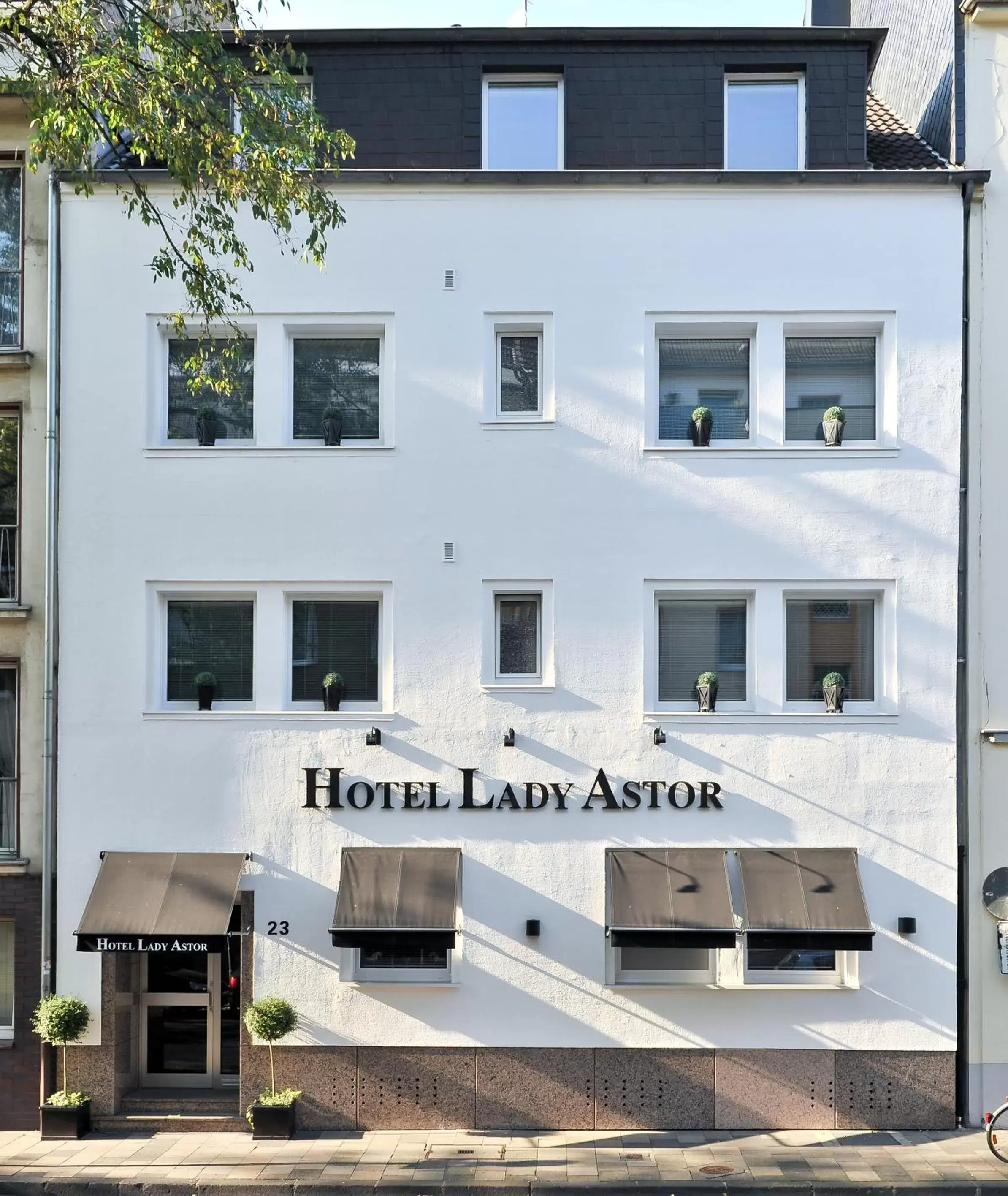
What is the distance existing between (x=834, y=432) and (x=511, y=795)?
558 centimetres

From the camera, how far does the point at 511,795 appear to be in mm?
13133

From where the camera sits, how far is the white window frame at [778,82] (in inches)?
557

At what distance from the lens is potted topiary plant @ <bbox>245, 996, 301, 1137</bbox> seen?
1255cm

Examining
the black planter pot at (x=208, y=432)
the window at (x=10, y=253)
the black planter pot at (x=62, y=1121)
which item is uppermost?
the window at (x=10, y=253)

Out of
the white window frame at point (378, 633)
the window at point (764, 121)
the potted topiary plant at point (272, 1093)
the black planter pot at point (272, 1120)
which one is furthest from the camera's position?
the window at point (764, 121)

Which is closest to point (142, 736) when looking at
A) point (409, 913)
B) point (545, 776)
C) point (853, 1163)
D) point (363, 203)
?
point (409, 913)

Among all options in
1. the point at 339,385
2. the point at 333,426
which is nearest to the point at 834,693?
the point at 333,426

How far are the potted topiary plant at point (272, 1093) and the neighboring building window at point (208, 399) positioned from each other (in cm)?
652

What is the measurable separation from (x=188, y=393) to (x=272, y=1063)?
7800 millimetres

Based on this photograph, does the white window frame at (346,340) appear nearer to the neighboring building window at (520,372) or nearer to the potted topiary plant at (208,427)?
the potted topiary plant at (208,427)

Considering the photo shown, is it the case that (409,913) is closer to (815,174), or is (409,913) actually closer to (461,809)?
(461,809)

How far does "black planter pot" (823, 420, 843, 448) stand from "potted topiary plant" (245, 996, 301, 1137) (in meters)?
8.80

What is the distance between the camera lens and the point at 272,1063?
12852mm

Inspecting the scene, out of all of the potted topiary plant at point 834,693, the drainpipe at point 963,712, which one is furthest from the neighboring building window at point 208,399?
the drainpipe at point 963,712
